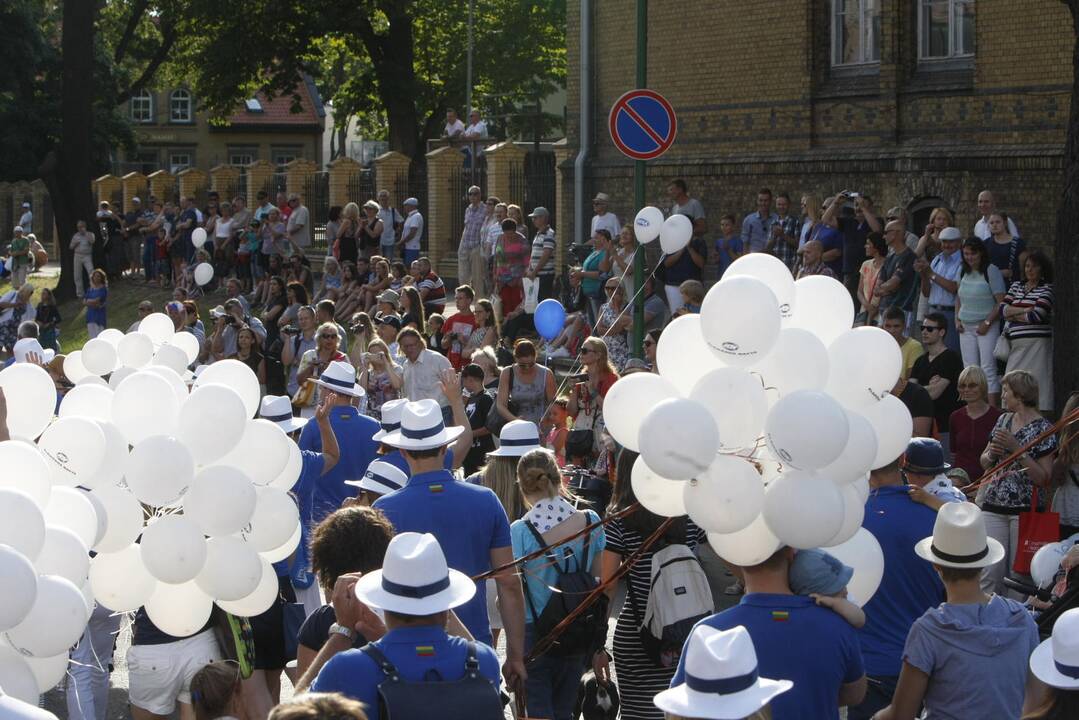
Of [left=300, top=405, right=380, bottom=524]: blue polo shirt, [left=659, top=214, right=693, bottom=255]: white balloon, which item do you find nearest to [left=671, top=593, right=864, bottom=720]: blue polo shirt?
[left=300, top=405, right=380, bottom=524]: blue polo shirt

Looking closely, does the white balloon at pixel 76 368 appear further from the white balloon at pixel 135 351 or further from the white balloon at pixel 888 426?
the white balloon at pixel 888 426

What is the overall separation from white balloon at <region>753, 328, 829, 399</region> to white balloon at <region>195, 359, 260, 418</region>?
9.16ft

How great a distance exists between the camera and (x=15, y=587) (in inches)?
178

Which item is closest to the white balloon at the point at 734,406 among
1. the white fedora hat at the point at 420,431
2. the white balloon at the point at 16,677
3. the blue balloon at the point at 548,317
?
the white fedora hat at the point at 420,431

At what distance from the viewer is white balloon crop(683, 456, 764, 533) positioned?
5.04 meters

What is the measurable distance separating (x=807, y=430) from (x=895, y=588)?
1.43 metres

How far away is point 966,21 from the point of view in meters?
19.8

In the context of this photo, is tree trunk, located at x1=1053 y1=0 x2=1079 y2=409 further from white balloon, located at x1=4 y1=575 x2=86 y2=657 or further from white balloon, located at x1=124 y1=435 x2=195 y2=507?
white balloon, located at x1=4 y1=575 x2=86 y2=657

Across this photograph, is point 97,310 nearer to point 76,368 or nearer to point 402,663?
point 76,368

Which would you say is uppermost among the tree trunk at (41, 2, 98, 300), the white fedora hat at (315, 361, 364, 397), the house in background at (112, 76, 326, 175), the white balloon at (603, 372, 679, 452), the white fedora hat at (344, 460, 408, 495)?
the house in background at (112, 76, 326, 175)

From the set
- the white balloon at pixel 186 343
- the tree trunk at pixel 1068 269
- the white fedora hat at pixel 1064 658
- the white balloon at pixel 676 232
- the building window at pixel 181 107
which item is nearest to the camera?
the white fedora hat at pixel 1064 658

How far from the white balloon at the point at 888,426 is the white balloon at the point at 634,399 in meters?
0.86

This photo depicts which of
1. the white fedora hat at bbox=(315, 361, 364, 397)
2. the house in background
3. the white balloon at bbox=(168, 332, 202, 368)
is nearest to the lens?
the white fedora hat at bbox=(315, 361, 364, 397)

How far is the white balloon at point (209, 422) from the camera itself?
6117 millimetres
